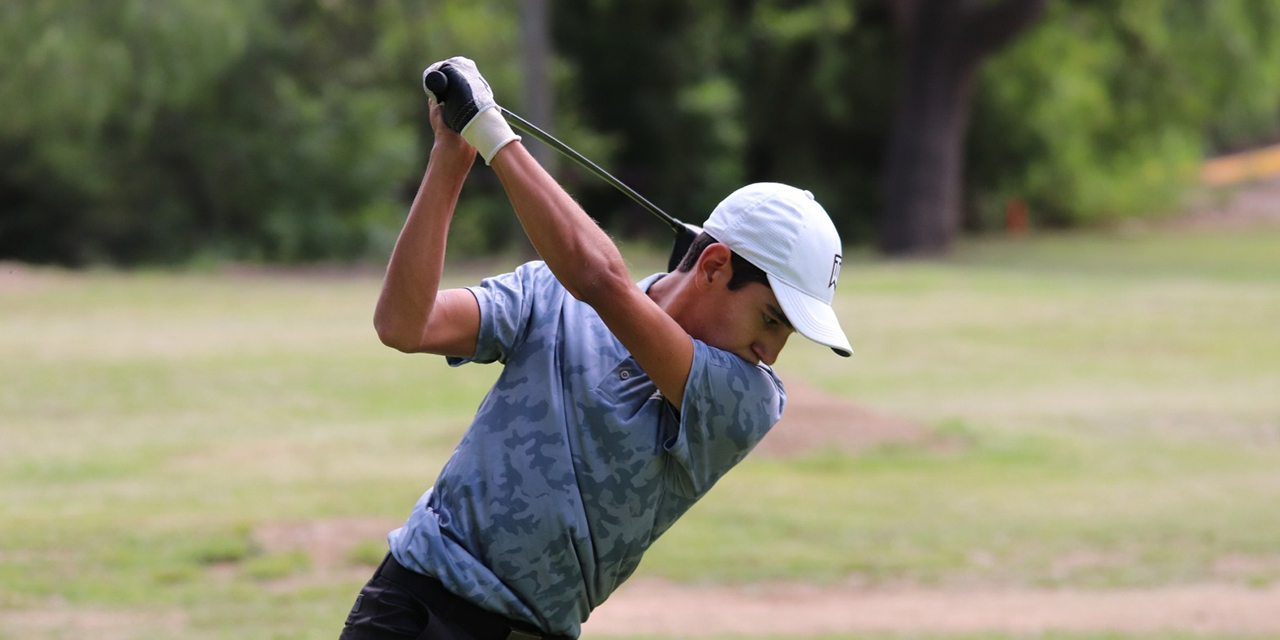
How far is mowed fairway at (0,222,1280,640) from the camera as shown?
8.59 m

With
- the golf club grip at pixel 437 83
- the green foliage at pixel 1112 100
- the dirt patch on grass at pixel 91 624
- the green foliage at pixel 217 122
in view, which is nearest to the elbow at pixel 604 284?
the golf club grip at pixel 437 83

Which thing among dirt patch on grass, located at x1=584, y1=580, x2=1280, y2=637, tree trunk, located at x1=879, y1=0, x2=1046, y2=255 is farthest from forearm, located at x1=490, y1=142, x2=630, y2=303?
tree trunk, located at x1=879, y1=0, x2=1046, y2=255

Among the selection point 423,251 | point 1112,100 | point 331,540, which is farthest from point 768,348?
point 1112,100

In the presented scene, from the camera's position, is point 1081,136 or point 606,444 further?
point 1081,136

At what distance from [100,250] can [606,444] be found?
85.1 ft

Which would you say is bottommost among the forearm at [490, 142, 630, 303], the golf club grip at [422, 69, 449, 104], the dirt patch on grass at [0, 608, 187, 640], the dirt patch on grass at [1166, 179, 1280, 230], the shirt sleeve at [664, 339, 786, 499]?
the dirt patch on grass at [0, 608, 187, 640]

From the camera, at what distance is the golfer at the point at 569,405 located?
316 cm

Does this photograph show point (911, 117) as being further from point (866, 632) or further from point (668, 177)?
point (866, 632)

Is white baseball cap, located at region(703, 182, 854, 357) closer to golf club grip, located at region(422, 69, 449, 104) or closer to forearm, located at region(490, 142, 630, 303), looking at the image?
forearm, located at region(490, 142, 630, 303)

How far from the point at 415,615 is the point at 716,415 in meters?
0.72

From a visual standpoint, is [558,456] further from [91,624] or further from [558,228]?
[91,624]

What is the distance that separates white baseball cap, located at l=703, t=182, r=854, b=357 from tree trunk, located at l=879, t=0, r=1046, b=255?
81.8ft

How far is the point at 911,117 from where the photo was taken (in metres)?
29.1

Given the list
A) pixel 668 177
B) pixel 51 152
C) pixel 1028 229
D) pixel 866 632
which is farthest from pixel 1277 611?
pixel 1028 229
